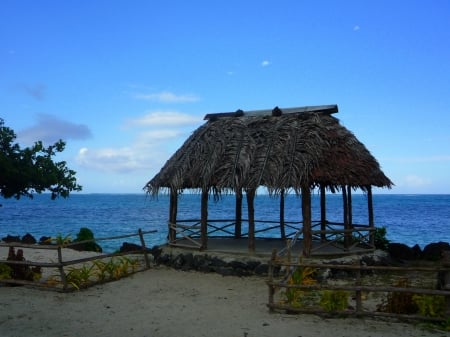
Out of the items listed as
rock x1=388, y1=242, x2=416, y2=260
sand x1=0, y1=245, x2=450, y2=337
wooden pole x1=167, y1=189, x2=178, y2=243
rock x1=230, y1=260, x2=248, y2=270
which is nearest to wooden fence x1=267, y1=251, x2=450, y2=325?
sand x1=0, y1=245, x2=450, y2=337

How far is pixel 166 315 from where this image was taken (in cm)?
865

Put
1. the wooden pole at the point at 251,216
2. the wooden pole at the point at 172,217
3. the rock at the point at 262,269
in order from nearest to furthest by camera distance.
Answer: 1. the rock at the point at 262,269
2. the wooden pole at the point at 251,216
3. the wooden pole at the point at 172,217

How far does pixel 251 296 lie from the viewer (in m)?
10.2

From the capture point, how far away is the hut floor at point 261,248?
12469mm

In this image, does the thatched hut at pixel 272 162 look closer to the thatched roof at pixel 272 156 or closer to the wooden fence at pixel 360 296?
the thatched roof at pixel 272 156

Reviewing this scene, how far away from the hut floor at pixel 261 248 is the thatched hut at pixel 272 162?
11.7 inches

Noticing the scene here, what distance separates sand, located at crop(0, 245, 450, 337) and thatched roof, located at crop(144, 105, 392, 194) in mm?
2735

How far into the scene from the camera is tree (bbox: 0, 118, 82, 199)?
18.7m

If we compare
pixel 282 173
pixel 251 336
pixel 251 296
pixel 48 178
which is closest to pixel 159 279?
pixel 251 296

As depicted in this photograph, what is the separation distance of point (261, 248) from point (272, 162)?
300 centimetres

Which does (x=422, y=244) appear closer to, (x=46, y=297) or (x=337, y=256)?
(x=337, y=256)

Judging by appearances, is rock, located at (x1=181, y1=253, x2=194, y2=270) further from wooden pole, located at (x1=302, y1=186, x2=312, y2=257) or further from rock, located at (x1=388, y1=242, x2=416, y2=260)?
rock, located at (x1=388, y1=242, x2=416, y2=260)

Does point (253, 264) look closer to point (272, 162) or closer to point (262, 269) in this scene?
point (262, 269)

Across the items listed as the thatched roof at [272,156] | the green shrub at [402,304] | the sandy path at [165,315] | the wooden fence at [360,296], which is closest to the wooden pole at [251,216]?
the thatched roof at [272,156]
